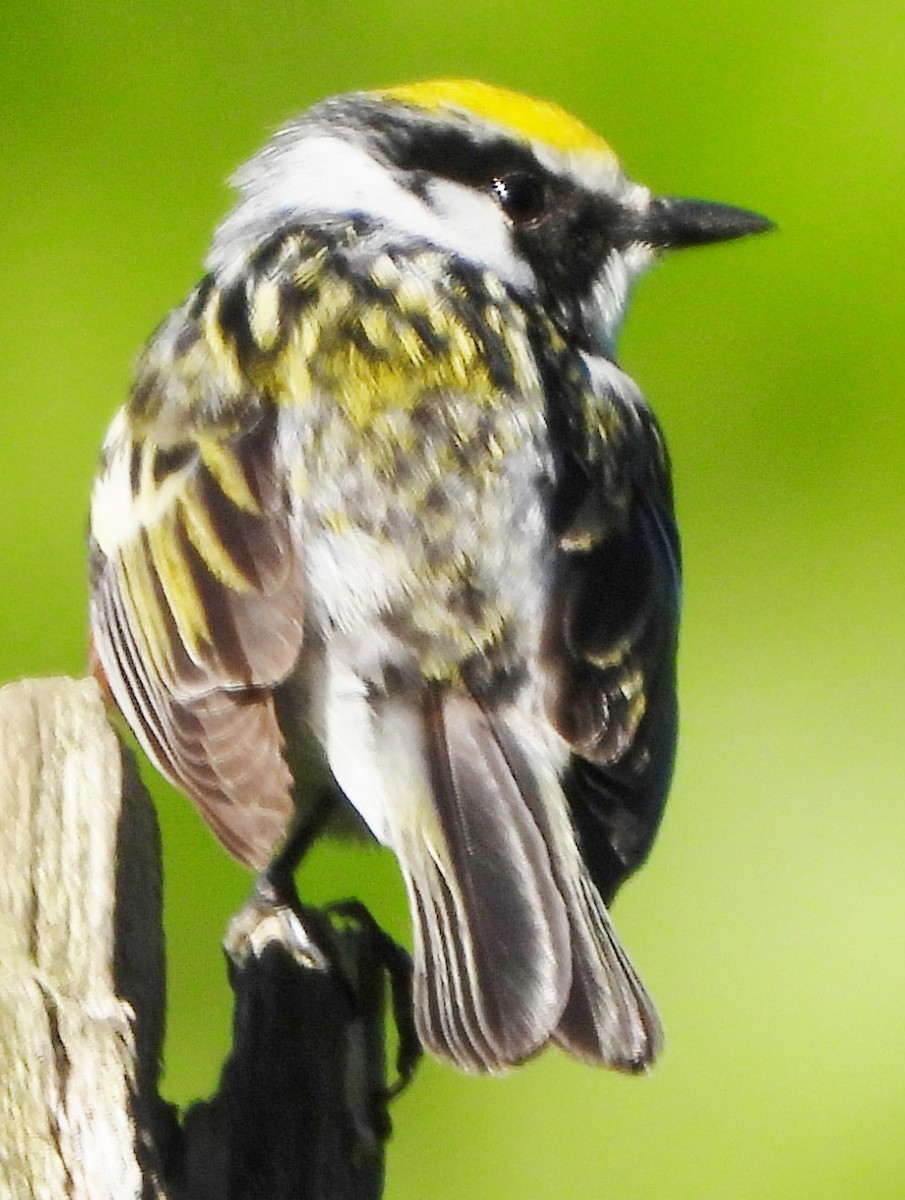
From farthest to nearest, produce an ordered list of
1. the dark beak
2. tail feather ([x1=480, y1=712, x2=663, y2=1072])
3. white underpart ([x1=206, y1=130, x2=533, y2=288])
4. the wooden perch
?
the dark beak
white underpart ([x1=206, y1=130, x2=533, y2=288])
tail feather ([x1=480, y1=712, x2=663, y2=1072])
the wooden perch

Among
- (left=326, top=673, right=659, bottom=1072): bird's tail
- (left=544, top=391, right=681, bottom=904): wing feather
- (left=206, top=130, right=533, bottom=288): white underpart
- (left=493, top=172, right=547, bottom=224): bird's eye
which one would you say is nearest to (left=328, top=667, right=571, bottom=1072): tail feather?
(left=326, top=673, right=659, bottom=1072): bird's tail

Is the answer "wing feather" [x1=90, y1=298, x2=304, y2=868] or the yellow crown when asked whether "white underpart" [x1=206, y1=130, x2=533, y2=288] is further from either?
"wing feather" [x1=90, y1=298, x2=304, y2=868]

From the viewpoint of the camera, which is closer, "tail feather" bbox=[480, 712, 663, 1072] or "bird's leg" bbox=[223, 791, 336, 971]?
"tail feather" bbox=[480, 712, 663, 1072]

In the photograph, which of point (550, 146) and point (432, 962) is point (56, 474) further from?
point (432, 962)

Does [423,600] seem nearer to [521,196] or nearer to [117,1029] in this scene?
[117,1029]

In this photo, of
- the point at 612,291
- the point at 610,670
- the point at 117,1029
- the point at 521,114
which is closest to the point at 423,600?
the point at 610,670

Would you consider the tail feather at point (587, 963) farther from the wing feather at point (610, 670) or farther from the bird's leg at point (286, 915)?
the bird's leg at point (286, 915)
